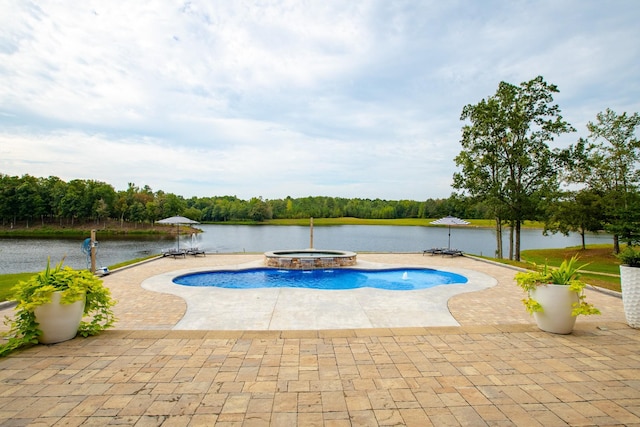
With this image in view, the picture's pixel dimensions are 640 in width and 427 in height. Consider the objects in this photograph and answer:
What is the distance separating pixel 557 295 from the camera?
4168 millimetres

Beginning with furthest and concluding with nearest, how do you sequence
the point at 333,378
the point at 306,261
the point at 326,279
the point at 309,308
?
1. the point at 306,261
2. the point at 326,279
3. the point at 309,308
4. the point at 333,378

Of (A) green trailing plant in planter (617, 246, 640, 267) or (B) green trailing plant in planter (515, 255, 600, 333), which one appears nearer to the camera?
(B) green trailing plant in planter (515, 255, 600, 333)

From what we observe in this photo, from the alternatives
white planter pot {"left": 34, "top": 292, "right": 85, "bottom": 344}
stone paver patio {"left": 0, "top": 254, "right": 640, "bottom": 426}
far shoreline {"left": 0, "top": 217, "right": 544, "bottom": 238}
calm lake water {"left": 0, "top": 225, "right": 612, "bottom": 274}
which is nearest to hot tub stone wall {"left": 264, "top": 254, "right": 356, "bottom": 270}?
stone paver patio {"left": 0, "top": 254, "right": 640, "bottom": 426}

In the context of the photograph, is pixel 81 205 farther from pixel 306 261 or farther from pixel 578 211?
pixel 578 211

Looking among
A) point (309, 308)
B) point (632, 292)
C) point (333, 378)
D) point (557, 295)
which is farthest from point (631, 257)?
point (309, 308)

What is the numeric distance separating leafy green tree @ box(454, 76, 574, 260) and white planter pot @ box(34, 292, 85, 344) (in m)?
16.3

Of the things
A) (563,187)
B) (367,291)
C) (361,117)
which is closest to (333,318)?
(367,291)

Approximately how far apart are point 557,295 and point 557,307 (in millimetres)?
163

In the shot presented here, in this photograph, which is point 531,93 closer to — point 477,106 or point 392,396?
point 477,106

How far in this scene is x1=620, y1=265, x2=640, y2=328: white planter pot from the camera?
14.1 feet

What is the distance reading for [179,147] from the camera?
2289 centimetres

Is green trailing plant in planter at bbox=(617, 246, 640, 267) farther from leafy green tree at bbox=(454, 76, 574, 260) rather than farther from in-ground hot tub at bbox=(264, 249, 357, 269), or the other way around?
leafy green tree at bbox=(454, 76, 574, 260)

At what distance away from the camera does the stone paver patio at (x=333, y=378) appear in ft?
7.75

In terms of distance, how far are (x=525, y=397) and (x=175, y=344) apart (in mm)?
3637
